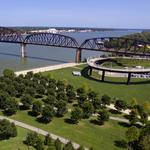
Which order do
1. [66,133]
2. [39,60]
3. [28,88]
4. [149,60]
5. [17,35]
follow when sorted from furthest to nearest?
[17,35], [39,60], [149,60], [28,88], [66,133]

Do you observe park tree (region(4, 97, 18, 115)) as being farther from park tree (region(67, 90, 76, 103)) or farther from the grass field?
the grass field

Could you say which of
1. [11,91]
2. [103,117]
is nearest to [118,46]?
[11,91]

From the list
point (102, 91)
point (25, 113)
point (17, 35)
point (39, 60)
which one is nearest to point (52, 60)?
point (39, 60)

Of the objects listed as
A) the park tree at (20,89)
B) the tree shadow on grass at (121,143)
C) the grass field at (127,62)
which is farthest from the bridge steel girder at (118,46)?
the tree shadow on grass at (121,143)

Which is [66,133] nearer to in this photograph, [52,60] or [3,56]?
[52,60]

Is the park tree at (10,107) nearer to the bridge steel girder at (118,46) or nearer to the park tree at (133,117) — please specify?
the park tree at (133,117)

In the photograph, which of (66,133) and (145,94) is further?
(145,94)

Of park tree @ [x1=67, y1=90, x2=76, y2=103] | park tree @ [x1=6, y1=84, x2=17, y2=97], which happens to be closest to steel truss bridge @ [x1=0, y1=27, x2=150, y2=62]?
park tree @ [x1=67, y1=90, x2=76, y2=103]
